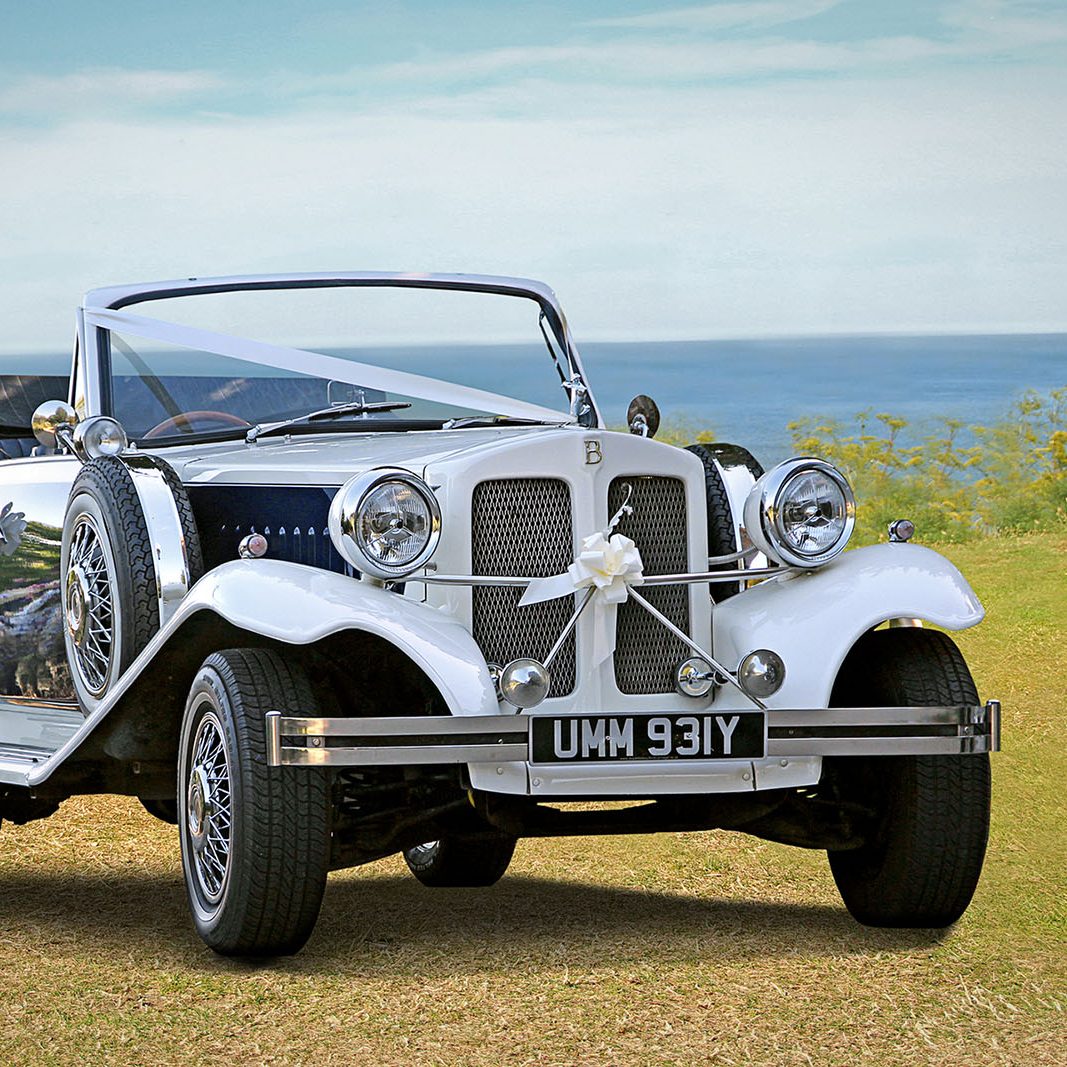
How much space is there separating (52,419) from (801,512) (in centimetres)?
260

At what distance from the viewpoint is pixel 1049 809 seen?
8.55m

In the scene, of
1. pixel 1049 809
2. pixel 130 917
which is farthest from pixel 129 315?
pixel 1049 809

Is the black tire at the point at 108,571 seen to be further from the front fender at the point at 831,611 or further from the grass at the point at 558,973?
the front fender at the point at 831,611

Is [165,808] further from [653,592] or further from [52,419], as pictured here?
[653,592]

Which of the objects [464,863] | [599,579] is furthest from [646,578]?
[464,863]

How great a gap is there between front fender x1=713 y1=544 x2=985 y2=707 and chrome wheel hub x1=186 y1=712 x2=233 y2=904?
1357mm

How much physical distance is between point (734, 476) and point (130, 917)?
2.43 metres

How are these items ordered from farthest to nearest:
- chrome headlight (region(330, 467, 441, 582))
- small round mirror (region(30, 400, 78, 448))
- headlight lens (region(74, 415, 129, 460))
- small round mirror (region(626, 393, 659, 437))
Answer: small round mirror (region(626, 393, 659, 437))
small round mirror (region(30, 400, 78, 448))
headlight lens (region(74, 415, 129, 460))
chrome headlight (region(330, 467, 441, 582))

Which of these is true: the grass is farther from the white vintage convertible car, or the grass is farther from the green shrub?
the green shrub

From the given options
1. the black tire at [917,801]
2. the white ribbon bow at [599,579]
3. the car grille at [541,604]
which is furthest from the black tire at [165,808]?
the black tire at [917,801]

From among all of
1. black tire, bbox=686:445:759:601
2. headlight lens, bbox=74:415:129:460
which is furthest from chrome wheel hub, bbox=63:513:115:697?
black tire, bbox=686:445:759:601

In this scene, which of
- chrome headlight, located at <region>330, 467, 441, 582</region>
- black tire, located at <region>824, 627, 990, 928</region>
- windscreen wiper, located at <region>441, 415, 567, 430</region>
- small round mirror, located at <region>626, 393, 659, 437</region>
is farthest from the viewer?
small round mirror, located at <region>626, 393, 659, 437</region>

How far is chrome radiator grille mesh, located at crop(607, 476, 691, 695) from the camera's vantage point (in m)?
5.07

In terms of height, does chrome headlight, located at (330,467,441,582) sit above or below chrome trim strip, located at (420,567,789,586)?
above
